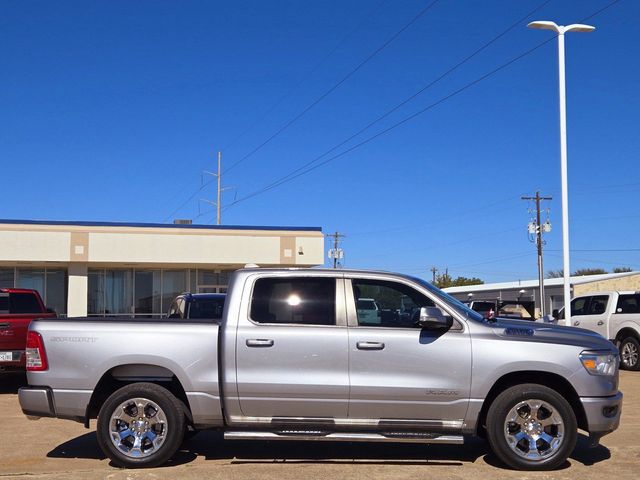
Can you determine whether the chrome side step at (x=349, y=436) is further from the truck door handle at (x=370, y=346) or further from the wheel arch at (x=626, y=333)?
the wheel arch at (x=626, y=333)

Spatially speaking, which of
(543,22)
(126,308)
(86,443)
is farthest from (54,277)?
(86,443)

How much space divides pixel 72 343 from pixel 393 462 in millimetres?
3408

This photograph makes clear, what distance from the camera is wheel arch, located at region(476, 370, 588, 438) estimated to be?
23.6ft

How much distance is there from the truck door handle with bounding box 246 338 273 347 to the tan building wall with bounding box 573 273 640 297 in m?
51.7

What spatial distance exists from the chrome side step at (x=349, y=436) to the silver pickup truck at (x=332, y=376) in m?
0.02

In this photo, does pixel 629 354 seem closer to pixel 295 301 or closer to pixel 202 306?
pixel 202 306

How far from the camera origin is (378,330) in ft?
23.6

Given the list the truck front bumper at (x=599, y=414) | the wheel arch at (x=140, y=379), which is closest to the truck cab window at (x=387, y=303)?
the truck front bumper at (x=599, y=414)

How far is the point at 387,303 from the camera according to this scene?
24.4ft

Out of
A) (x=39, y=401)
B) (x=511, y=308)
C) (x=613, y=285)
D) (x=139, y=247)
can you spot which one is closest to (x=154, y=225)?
(x=139, y=247)

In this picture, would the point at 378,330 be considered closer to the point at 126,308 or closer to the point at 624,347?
the point at 624,347

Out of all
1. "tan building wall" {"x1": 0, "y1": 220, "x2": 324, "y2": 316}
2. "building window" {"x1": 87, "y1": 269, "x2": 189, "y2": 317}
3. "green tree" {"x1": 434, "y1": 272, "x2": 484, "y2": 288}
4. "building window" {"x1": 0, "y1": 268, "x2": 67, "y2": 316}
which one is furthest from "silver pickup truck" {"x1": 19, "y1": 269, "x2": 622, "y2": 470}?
"green tree" {"x1": 434, "y1": 272, "x2": 484, "y2": 288}

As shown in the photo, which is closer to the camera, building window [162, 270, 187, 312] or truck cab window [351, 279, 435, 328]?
truck cab window [351, 279, 435, 328]

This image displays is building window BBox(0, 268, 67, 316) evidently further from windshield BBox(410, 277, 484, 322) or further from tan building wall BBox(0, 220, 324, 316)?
windshield BBox(410, 277, 484, 322)
